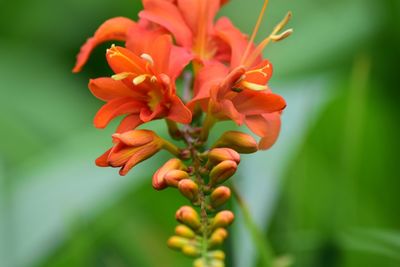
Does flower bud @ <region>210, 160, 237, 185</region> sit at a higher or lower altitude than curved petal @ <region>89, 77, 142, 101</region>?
lower

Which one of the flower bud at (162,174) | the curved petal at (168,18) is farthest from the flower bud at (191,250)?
the curved petal at (168,18)

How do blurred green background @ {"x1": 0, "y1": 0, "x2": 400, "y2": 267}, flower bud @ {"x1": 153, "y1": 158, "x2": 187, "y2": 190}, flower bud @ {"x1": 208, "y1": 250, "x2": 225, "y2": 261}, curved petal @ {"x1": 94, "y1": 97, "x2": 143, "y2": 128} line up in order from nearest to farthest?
flower bud @ {"x1": 208, "y1": 250, "x2": 225, "y2": 261} < flower bud @ {"x1": 153, "y1": 158, "x2": 187, "y2": 190} < curved petal @ {"x1": 94, "y1": 97, "x2": 143, "y2": 128} < blurred green background @ {"x1": 0, "y1": 0, "x2": 400, "y2": 267}

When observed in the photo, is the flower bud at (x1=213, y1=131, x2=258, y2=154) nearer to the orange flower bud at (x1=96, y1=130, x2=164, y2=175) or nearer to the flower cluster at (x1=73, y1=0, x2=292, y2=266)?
the flower cluster at (x1=73, y1=0, x2=292, y2=266)

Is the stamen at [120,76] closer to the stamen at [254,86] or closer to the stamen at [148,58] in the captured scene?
the stamen at [148,58]

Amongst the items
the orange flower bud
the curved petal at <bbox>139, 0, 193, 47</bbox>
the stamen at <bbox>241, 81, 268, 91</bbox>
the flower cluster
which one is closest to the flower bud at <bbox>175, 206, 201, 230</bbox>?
the flower cluster

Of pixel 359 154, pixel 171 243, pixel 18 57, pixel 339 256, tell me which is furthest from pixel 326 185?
pixel 18 57

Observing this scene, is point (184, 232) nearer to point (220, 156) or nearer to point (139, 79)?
point (220, 156)

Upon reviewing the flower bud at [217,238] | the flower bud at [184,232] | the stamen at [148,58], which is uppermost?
the stamen at [148,58]

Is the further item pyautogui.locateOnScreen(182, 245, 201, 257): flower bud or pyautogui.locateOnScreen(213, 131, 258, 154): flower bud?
pyautogui.locateOnScreen(213, 131, 258, 154): flower bud
